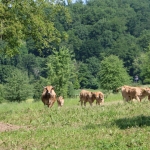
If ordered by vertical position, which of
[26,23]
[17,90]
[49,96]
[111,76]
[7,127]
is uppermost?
[26,23]

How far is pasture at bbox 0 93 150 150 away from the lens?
35.0 feet

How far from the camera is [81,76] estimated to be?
117375 millimetres

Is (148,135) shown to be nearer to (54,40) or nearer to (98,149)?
(98,149)

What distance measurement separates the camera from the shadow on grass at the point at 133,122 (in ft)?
41.3

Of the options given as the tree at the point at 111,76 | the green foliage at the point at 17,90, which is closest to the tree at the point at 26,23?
the tree at the point at 111,76

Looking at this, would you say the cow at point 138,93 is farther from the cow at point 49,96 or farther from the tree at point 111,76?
the tree at point 111,76

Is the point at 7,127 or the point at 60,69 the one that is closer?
the point at 7,127

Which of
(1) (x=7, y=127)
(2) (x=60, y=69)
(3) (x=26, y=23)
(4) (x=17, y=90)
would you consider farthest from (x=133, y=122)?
(4) (x=17, y=90)

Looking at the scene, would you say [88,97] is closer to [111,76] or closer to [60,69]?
[60,69]

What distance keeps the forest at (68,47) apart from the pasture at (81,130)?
464cm

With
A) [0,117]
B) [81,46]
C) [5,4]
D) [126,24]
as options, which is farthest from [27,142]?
[126,24]

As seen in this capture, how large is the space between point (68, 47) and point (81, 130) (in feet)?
402

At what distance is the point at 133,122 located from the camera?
13.1 metres

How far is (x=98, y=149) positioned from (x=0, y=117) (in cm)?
847
